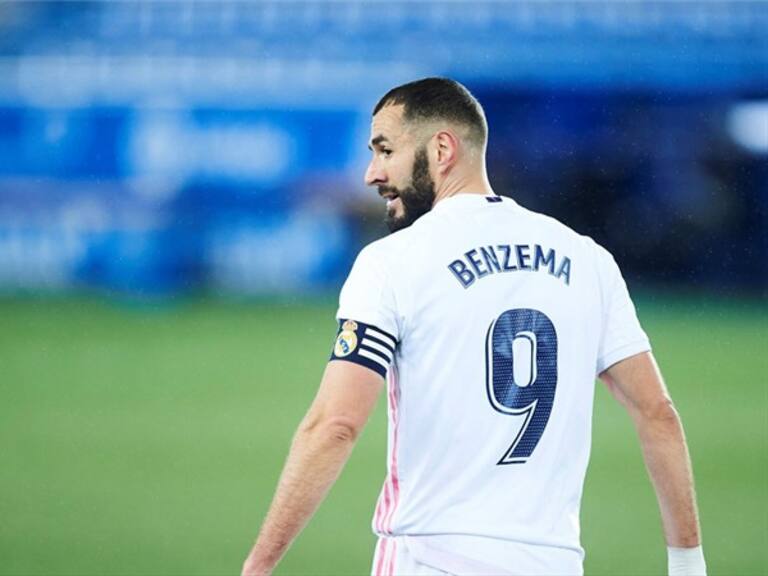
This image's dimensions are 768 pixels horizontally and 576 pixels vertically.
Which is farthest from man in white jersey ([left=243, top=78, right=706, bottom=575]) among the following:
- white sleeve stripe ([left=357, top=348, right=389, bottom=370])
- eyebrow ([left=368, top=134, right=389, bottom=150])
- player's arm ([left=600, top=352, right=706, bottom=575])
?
eyebrow ([left=368, top=134, right=389, bottom=150])

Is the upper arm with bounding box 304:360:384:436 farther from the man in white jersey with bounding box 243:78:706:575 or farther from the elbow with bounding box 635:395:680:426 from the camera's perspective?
the elbow with bounding box 635:395:680:426

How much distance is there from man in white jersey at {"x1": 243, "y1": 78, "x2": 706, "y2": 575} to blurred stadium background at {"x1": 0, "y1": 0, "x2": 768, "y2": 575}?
10.6 m

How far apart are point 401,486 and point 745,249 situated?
19242 mm

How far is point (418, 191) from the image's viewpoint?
3.05 metres

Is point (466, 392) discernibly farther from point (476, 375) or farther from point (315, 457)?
point (315, 457)

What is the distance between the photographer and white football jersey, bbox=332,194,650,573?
108 inches

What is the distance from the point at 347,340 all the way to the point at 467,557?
476 millimetres

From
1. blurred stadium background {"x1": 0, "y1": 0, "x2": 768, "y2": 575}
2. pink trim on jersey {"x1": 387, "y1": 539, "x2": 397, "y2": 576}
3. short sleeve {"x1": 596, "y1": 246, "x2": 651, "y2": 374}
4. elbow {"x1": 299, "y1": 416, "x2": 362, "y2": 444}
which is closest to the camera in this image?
elbow {"x1": 299, "y1": 416, "x2": 362, "y2": 444}

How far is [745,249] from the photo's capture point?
837 inches

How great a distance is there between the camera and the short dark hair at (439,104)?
305 cm

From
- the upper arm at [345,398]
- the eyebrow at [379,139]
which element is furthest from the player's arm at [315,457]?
the eyebrow at [379,139]

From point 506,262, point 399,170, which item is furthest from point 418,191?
point 506,262

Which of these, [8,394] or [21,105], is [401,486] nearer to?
[8,394]

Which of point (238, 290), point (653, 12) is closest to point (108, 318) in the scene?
point (238, 290)
